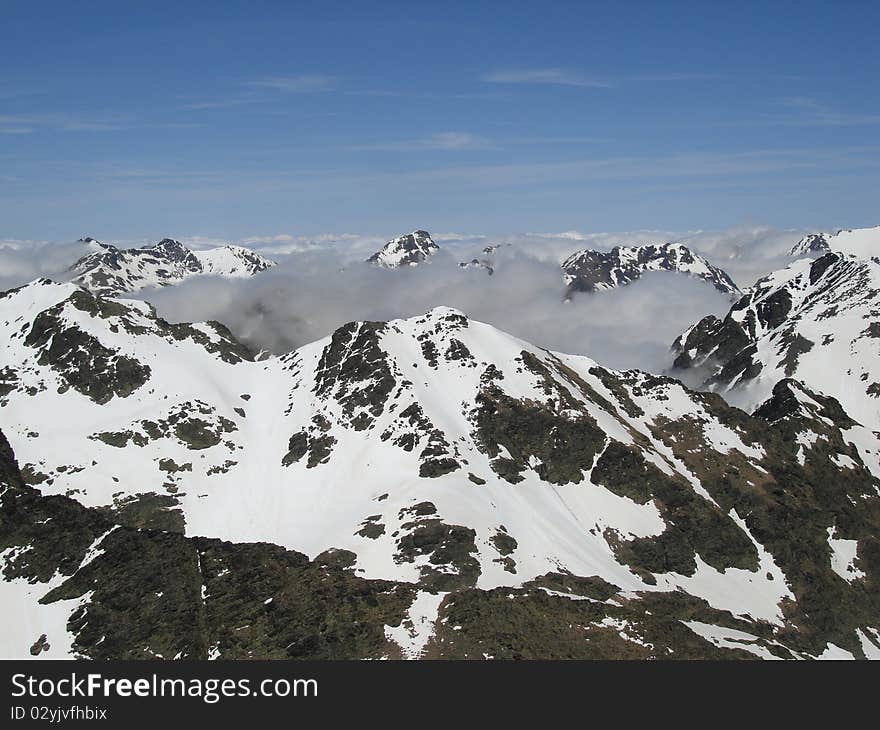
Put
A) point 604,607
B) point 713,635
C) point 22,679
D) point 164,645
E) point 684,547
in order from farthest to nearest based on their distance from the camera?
point 684,547 < point 713,635 < point 604,607 < point 164,645 < point 22,679

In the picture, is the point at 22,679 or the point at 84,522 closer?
the point at 22,679

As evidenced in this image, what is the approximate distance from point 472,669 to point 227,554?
5798 centimetres

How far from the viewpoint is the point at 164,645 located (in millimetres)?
81062

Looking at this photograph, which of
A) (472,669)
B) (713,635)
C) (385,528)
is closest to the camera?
(472,669)

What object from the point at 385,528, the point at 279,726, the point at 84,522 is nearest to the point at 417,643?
the point at 279,726

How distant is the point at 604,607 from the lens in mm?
98750

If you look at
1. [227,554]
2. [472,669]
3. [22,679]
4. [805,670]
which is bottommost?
[805,670]

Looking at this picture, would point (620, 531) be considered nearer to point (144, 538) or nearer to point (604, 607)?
point (604, 607)

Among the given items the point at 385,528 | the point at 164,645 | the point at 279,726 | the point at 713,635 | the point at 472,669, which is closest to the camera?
the point at 279,726

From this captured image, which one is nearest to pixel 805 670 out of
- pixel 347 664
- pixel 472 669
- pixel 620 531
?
pixel 472 669

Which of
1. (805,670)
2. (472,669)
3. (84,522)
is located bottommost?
(805,670)

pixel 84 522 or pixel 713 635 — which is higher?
pixel 84 522

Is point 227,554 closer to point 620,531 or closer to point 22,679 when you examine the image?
point 22,679

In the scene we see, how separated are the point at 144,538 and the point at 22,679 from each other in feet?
169
